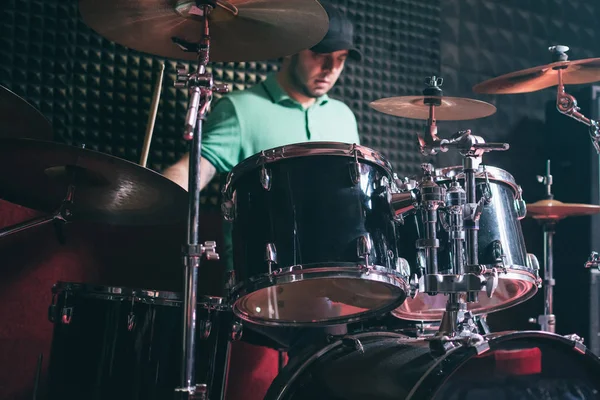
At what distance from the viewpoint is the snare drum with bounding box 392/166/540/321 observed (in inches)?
104

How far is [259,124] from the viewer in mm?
3191

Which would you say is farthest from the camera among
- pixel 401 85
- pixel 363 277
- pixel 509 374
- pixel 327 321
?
pixel 401 85

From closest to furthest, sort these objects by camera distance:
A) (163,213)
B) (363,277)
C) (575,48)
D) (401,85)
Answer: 1. (363,277)
2. (163,213)
3. (401,85)
4. (575,48)

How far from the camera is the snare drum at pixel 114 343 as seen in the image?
7.59 feet

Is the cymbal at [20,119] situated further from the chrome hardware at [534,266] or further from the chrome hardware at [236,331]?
the chrome hardware at [534,266]

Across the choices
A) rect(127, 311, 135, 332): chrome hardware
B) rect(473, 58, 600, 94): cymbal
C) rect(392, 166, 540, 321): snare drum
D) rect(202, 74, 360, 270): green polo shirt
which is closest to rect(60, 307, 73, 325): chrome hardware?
rect(127, 311, 135, 332): chrome hardware

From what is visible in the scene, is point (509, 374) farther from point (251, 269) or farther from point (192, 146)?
point (192, 146)

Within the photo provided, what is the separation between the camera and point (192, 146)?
226 cm

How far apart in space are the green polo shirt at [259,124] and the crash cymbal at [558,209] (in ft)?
3.68

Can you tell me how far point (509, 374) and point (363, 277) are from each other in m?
0.51

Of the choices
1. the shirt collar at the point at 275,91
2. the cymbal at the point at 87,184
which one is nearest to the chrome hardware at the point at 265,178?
the cymbal at the point at 87,184

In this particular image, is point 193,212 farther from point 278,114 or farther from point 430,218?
point 278,114

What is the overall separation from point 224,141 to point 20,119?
880mm

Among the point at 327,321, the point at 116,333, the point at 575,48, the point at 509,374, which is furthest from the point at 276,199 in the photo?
the point at 575,48
